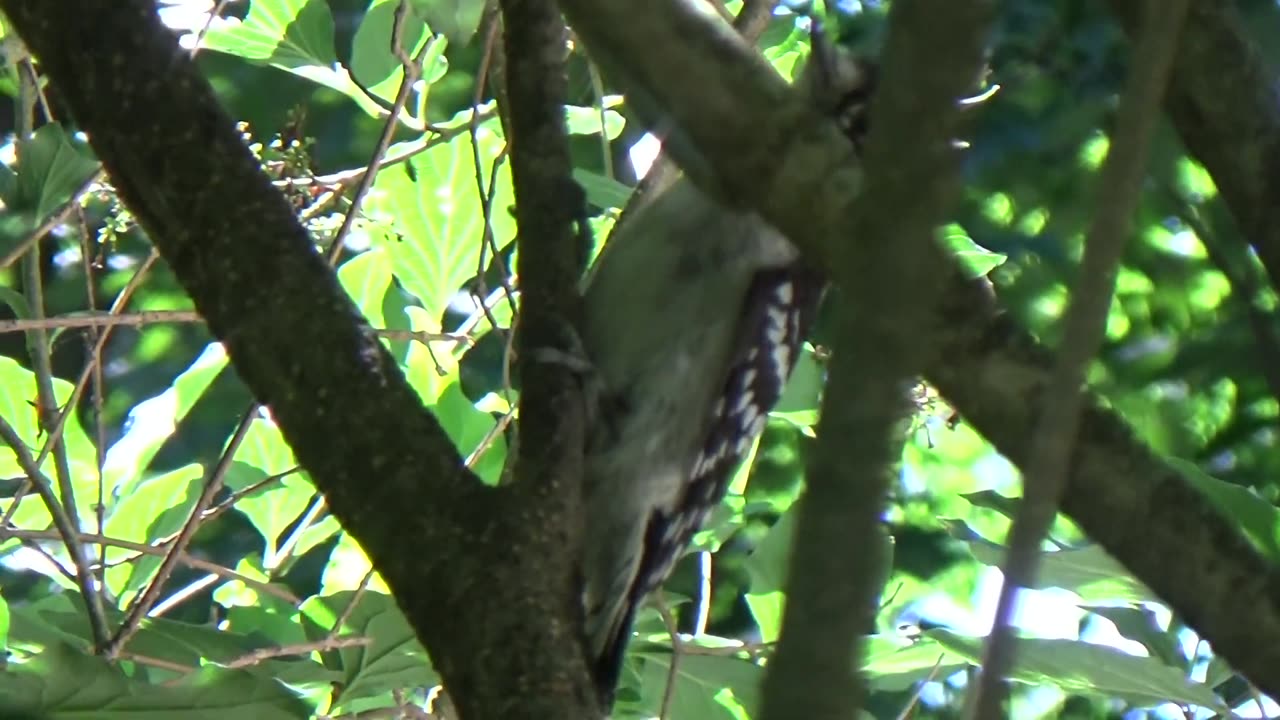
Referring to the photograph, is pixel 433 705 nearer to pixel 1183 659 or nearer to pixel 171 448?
pixel 1183 659

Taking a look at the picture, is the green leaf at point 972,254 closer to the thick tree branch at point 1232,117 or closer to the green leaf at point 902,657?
the green leaf at point 902,657

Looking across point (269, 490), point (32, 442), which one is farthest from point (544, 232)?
point (32, 442)

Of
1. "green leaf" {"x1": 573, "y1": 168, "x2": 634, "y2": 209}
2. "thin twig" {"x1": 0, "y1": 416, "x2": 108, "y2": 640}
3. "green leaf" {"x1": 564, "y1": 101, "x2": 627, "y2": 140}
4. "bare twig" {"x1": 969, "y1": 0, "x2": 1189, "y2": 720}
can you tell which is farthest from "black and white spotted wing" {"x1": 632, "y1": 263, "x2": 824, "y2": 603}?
"bare twig" {"x1": 969, "y1": 0, "x2": 1189, "y2": 720}

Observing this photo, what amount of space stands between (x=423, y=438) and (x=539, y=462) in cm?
11

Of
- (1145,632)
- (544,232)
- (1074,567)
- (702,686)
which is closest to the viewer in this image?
(544,232)

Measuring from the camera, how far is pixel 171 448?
3.96m

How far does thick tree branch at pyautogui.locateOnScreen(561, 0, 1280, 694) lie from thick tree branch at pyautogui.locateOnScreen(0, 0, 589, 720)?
32 centimetres

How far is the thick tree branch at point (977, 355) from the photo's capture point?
96 centimetres

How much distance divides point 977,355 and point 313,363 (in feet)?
1.70

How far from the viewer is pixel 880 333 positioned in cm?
52

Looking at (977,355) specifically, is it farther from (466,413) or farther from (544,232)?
(466,413)

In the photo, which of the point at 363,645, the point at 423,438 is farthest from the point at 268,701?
the point at 363,645

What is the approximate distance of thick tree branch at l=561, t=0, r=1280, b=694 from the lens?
3.15 ft

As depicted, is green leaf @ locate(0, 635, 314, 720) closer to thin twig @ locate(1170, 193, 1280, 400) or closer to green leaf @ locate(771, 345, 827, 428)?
thin twig @ locate(1170, 193, 1280, 400)
